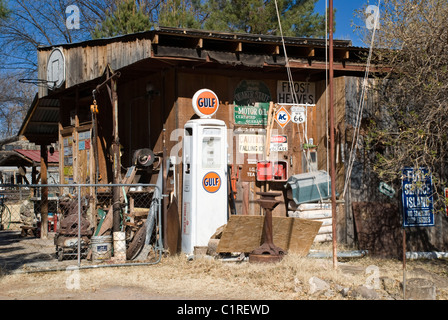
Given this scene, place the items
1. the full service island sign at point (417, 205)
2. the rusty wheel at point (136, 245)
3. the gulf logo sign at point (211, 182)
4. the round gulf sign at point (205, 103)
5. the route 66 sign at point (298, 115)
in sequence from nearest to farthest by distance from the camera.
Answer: the rusty wheel at point (136, 245) < the gulf logo sign at point (211, 182) < the round gulf sign at point (205, 103) < the full service island sign at point (417, 205) < the route 66 sign at point (298, 115)

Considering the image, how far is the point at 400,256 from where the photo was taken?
37.6ft

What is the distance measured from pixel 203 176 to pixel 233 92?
7.76ft

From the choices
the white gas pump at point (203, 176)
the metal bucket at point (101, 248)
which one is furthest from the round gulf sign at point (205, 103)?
the metal bucket at point (101, 248)

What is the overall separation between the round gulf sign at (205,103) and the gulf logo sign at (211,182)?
49.1 inches

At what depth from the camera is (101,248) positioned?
10164 mm

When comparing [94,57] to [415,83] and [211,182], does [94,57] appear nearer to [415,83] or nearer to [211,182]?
[211,182]

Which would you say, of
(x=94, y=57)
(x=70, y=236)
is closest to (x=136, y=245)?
(x=70, y=236)

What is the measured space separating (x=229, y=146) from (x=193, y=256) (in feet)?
9.23

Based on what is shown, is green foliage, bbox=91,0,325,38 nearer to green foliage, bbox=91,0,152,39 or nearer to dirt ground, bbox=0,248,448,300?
green foliage, bbox=91,0,152,39

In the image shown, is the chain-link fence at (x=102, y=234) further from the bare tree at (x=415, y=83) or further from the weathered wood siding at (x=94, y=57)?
the bare tree at (x=415, y=83)

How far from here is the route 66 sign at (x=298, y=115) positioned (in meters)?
12.4

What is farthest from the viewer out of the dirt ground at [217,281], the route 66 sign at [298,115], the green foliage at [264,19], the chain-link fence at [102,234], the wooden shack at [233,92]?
the green foliage at [264,19]

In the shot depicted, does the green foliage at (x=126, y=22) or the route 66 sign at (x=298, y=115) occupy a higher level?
the green foliage at (x=126, y=22)
